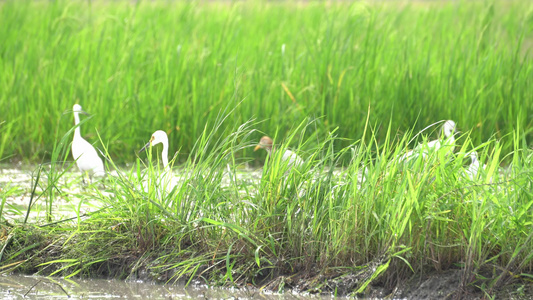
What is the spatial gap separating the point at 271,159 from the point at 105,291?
3.42 feet

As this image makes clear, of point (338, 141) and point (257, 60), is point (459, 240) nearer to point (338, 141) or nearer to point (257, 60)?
point (338, 141)

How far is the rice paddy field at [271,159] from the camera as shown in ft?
11.4

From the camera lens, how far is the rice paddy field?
137 inches

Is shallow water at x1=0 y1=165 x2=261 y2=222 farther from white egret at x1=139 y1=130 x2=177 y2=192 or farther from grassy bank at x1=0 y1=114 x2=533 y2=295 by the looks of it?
grassy bank at x1=0 y1=114 x2=533 y2=295

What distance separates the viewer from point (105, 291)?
3574mm

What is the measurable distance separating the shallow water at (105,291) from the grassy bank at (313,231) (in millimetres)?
72

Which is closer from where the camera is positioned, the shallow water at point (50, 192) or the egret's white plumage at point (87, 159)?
the shallow water at point (50, 192)

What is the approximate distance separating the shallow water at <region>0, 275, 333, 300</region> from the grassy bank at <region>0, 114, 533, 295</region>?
0.07 meters

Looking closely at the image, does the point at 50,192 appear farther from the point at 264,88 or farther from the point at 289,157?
the point at 264,88

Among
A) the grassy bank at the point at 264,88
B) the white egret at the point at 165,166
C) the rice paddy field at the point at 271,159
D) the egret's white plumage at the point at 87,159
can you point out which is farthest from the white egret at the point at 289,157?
the egret's white plumage at the point at 87,159

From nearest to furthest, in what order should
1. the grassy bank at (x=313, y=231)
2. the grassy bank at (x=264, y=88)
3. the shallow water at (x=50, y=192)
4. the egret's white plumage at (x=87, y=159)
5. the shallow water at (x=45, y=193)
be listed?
1. the grassy bank at (x=313, y=231)
2. the shallow water at (x=50, y=192)
3. the shallow water at (x=45, y=193)
4. the egret's white plumage at (x=87, y=159)
5. the grassy bank at (x=264, y=88)

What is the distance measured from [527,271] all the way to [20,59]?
571 cm

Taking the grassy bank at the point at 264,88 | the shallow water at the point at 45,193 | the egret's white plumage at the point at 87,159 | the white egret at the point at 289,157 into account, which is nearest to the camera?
the white egret at the point at 289,157

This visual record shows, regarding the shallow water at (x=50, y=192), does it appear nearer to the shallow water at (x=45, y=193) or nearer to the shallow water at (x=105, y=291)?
the shallow water at (x=45, y=193)
